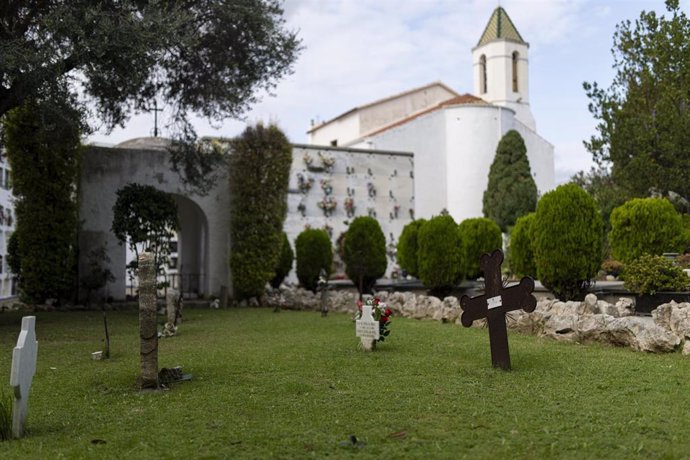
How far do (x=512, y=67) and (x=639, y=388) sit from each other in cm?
4147

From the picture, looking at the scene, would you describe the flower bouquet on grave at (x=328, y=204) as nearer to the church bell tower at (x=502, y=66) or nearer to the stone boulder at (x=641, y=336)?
A: the church bell tower at (x=502, y=66)

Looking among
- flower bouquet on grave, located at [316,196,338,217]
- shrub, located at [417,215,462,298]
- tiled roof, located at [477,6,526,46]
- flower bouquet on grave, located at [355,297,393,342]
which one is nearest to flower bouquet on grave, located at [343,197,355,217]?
flower bouquet on grave, located at [316,196,338,217]

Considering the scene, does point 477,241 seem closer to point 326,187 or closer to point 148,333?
point 326,187

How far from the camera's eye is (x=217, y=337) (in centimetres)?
1192

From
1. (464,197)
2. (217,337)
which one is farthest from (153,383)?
(464,197)

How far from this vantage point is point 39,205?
17.6m

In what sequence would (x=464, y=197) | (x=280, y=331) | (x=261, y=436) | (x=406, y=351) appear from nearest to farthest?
1. (x=261, y=436)
2. (x=406, y=351)
3. (x=280, y=331)
4. (x=464, y=197)

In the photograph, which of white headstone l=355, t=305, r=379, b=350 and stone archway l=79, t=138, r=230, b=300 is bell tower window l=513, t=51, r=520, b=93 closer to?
stone archway l=79, t=138, r=230, b=300

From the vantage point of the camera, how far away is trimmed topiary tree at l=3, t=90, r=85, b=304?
57.2 ft

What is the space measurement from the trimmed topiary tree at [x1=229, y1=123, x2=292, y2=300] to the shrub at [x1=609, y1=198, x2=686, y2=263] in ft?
31.6

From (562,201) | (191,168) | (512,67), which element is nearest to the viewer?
(562,201)

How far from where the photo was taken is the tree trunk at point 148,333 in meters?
7.20

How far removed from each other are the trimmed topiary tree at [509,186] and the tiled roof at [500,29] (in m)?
8.62

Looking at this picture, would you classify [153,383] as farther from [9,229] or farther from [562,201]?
[9,229]
